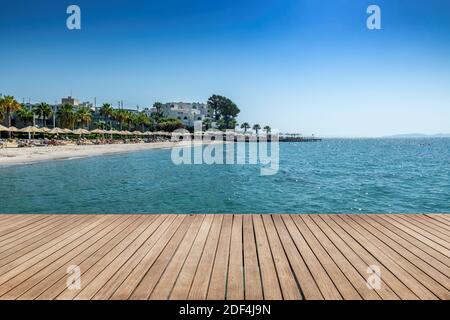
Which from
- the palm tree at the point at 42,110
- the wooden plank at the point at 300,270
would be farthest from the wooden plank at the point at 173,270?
the palm tree at the point at 42,110

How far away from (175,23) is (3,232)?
11588 mm

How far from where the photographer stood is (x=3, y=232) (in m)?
4.17

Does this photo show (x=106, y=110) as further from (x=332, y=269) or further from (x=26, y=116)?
(x=332, y=269)

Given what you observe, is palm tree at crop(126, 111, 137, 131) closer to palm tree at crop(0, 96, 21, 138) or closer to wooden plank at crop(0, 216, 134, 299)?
palm tree at crop(0, 96, 21, 138)

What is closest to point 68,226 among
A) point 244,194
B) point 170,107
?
point 244,194

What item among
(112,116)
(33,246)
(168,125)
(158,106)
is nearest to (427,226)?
(33,246)

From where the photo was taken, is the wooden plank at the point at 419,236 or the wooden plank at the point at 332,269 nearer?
the wooden plank at the point at 332,269

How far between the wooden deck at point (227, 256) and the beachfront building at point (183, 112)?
3941 inches

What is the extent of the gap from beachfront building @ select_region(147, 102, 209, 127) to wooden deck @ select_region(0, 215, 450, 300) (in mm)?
100091

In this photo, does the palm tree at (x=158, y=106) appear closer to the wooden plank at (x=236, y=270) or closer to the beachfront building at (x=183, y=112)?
the beachfront building at (x=183, y=112)

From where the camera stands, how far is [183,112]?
10569 centimetres

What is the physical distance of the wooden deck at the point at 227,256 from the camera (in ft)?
8.01

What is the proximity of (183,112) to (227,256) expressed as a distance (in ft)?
345

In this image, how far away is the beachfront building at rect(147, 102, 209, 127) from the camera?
346 feet
